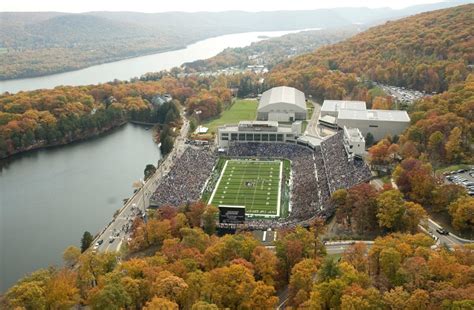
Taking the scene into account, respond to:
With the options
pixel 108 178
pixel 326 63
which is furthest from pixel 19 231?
pixel 326 63

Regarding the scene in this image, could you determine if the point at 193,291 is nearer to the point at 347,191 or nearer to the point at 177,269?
the point at 177,269

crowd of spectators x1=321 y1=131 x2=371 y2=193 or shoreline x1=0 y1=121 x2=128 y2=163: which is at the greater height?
crowd of spectators x1=321 y1=131 x2=371 y2=193

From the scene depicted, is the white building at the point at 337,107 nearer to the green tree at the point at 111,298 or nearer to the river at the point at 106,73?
the green tree at the point at 111,298

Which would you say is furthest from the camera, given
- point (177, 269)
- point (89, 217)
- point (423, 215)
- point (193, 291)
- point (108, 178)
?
point (108, 178)

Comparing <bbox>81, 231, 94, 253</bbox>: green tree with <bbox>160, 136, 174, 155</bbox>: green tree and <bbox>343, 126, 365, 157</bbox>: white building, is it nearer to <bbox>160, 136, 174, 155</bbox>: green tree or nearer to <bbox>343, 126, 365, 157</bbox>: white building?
<bbox>160, 136, 174, 155</bbox>: green tree

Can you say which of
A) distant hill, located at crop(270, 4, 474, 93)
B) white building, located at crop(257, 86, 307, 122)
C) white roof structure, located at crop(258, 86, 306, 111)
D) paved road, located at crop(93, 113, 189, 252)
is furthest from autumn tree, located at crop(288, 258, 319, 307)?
distant hill, located at crop(270, 4, 474, 93)

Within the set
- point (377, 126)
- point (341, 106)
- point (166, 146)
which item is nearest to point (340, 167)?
point (377, 126)

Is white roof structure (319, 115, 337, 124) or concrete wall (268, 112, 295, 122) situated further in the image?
concrete wall (268, 112, 295, 122)

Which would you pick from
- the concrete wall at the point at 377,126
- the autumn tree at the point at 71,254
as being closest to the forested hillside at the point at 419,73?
the concrete wall at the point at 377,126
